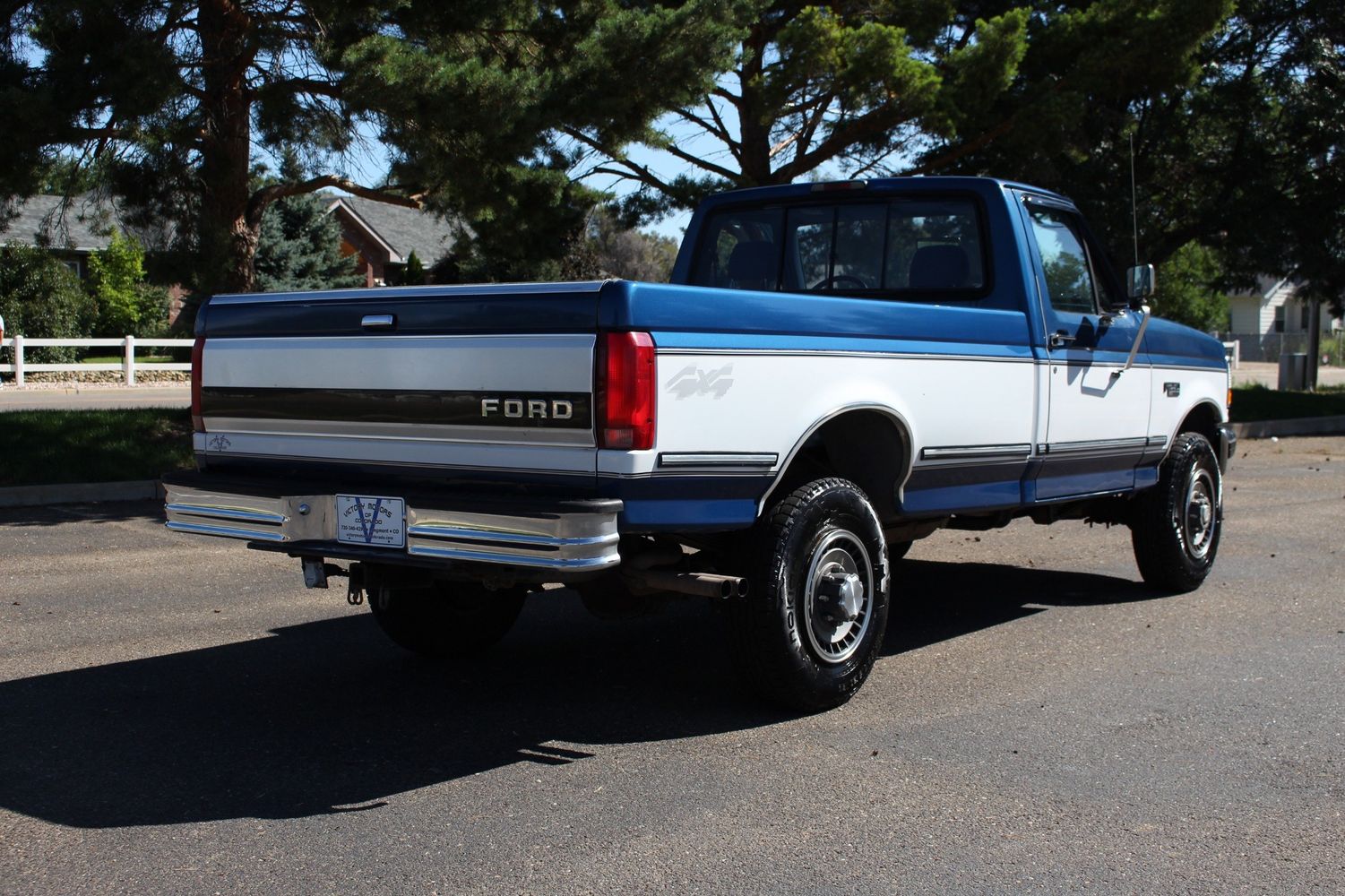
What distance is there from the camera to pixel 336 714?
5.49m

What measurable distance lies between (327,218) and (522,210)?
22.5 meters

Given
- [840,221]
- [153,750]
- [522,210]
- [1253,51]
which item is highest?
[1253,51]

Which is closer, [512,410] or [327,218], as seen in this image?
[512,410]

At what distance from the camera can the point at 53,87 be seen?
1331 cm

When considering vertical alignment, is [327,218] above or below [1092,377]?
above

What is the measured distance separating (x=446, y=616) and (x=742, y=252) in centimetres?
251

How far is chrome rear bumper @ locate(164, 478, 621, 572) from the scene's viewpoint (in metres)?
4.52

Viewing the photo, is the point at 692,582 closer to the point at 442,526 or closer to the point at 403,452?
the point at 442,526

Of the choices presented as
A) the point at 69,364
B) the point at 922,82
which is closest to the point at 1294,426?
A: the point at 922,82

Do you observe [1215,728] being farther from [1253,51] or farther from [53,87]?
[1253,51]

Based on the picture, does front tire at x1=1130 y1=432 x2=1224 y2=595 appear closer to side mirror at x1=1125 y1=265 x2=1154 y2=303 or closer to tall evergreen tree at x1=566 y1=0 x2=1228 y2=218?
side mirror at x1=1125 y1=265 x2=1154 y2=303

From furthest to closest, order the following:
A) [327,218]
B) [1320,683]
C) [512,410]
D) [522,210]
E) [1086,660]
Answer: [327,218], [522,210], [1086,660], [1320,683], [512,410]

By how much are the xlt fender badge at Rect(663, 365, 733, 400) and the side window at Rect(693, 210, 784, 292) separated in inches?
95.1

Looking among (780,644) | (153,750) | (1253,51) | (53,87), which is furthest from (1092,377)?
(1253,51)
